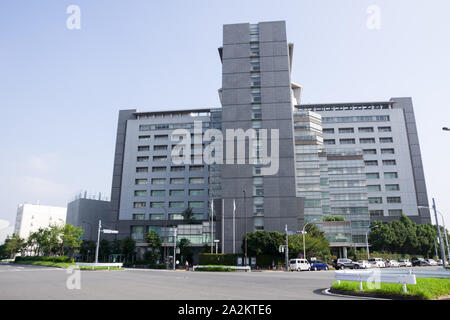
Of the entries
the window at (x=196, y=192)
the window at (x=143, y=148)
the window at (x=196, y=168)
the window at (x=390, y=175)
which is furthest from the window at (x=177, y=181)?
the window at (x=390, y=175)

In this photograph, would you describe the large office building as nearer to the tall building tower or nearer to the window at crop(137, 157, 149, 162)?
the tall building tower

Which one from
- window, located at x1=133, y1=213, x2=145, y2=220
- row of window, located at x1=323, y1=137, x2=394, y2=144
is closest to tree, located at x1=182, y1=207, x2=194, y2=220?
window, located at x1=133, y1=213, x2=145, y2=220

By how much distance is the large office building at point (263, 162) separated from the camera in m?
67.9

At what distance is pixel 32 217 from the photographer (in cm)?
15400

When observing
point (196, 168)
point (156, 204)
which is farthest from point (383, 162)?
point (156, 204)

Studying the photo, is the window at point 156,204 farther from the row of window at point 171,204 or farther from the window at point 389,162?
the window at point 389,162

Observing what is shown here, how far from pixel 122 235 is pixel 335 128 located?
68.3 metres

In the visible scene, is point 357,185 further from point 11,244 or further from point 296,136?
point 11,244

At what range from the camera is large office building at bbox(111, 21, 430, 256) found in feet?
223

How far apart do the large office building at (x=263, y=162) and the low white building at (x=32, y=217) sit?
7605cm

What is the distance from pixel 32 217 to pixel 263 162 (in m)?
133

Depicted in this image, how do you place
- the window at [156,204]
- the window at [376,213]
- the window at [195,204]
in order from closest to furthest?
the window at [376,213]
the window at [195,204]
the window at [156,204]

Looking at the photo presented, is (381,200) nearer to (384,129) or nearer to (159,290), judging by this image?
(384,129)
